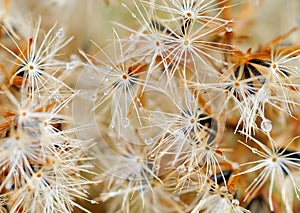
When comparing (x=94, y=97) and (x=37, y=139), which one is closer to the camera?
(x=37, y=139)

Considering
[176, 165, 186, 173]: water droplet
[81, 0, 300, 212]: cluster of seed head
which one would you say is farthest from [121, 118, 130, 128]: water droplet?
[176, 165, 186, 173]: water droplet

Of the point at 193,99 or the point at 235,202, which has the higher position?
the point at 193,99

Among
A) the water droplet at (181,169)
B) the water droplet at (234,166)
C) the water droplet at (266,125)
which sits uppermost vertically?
the water droplet at (266,125)

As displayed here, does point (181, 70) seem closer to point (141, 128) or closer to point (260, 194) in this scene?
point (141, 128)

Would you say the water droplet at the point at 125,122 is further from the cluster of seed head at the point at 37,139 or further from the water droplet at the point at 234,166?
the water droplet at the point at 234,166

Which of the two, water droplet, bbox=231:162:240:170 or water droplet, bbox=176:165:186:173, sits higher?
water droplet, bbox=231:162:240:170

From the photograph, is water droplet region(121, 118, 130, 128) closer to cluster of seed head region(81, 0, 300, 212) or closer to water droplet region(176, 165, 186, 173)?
cluster of seed head region(81, 0, 300, 212)

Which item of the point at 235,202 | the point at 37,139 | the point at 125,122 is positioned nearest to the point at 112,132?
the point at 125,122

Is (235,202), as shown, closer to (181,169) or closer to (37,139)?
(181,169)

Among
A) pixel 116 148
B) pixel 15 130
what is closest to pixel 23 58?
pixel 15 130

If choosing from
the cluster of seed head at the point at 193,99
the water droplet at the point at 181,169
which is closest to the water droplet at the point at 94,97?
the cluster of seed head at the point at 193,99

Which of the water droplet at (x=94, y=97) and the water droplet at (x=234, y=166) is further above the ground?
the water droplet at (x=94, y=97)

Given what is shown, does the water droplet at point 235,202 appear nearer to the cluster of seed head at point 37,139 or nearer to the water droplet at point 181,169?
the water droplet at point 181,169
